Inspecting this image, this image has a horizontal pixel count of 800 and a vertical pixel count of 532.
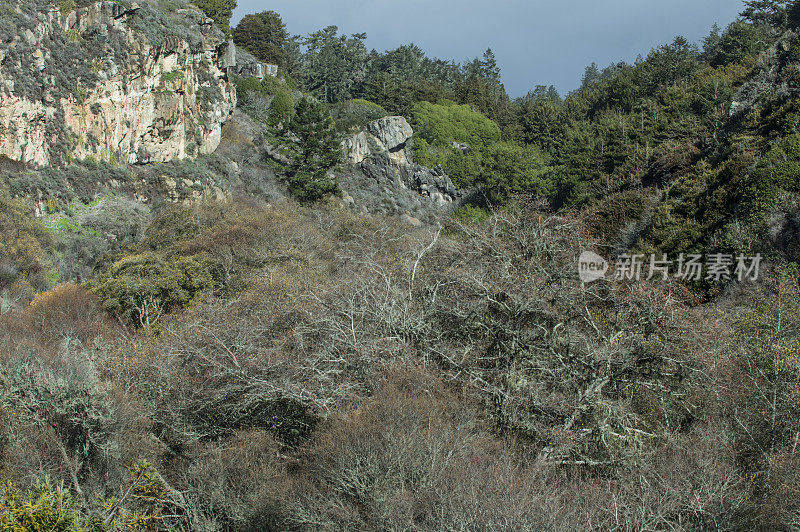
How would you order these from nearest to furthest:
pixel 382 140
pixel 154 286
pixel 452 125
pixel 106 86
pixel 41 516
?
pixel 41 516 → pixel 154 286 → pixel 106 86 → pixel 382 140 → pixel 452 125

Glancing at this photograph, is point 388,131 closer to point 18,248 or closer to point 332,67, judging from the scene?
point 332,67

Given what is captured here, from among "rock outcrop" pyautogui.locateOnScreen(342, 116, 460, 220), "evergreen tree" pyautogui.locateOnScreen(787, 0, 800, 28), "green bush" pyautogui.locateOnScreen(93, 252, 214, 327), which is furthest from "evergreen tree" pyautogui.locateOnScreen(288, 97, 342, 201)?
"evergreen tree" pyautogui.locateOnScreen(787, 0, 800, 28)

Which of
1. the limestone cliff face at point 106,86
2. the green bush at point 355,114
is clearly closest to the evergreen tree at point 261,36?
the green bush at point 355,114

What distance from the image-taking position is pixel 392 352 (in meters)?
10.1

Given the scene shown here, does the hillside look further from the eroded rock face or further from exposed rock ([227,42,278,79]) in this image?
exposed rock ([227,42,278,79])

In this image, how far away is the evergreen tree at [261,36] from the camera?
205 ft

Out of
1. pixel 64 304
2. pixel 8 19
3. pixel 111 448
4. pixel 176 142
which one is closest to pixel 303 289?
pixel 111 448

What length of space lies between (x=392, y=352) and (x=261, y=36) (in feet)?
204

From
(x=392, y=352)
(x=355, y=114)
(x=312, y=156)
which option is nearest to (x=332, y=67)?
(x=355, y=114)

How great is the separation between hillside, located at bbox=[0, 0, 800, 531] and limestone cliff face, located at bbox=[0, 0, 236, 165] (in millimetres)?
166

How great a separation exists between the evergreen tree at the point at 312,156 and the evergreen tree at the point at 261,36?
2583 cm

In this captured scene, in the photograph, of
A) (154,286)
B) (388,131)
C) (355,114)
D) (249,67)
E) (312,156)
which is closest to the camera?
(154,286)

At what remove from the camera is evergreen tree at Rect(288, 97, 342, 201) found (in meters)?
37.9

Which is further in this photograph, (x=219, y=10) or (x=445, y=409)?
(x=219, y=10)
